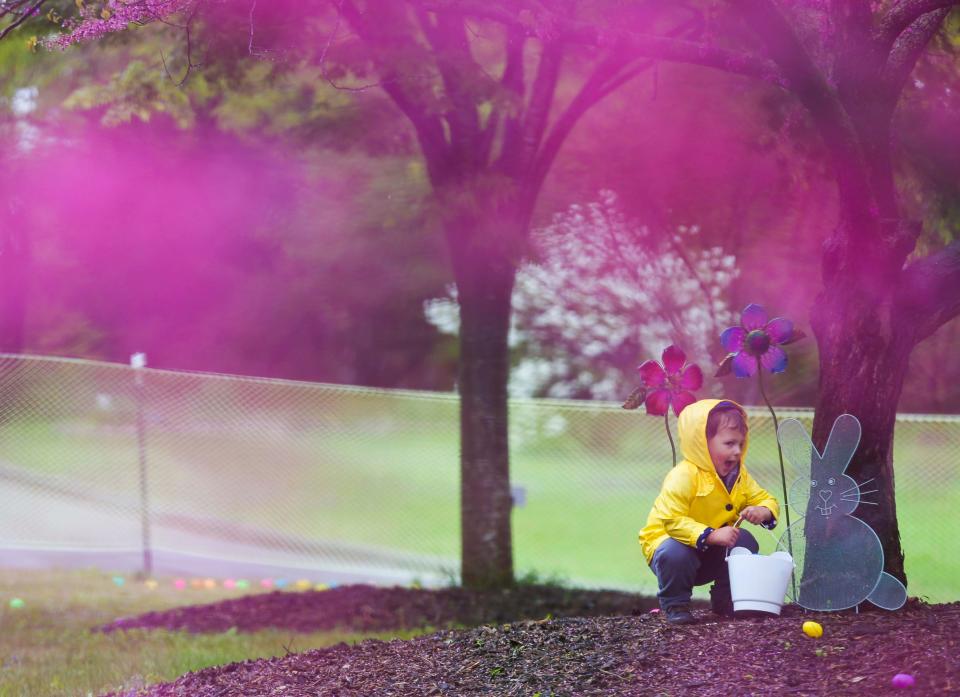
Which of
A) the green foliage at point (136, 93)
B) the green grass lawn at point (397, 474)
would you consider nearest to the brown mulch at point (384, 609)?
the green grass lawn at point (397, 474)

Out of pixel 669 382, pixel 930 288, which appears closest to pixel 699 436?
pixel 669 382

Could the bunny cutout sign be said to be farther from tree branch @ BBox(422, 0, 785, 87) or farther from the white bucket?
tree branch @ BBox(422, 0, 785, 87)

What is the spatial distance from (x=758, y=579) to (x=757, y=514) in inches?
10.5

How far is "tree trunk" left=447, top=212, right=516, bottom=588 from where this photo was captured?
7176 millimetres

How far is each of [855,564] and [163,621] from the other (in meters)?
4.32

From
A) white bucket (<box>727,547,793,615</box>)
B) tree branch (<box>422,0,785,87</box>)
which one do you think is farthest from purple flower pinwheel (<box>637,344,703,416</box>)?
tree branch (<box>422,0,785,87</box>)

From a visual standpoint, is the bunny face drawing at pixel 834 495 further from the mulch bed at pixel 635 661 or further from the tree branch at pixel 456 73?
the tree branch at pixel 456 73

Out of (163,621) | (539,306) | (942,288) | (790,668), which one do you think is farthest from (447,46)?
(539,306)

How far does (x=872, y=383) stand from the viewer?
168 inches

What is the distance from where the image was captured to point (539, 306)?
46.3 feet

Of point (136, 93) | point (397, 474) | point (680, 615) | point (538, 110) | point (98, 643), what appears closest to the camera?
point (680, 615)

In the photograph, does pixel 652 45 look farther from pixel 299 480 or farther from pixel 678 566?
pixel 299 480

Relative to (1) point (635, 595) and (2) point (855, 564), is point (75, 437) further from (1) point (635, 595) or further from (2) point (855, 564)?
(2) point (855, 564)

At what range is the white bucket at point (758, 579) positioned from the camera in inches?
156
